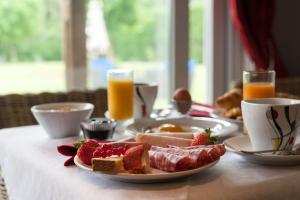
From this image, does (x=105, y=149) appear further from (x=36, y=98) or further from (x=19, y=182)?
(x=36, y=98)

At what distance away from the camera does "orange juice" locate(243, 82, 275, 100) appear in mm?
1336

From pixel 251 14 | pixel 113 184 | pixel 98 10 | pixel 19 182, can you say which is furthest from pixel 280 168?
pixel 251 14

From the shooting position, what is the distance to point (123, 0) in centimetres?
294

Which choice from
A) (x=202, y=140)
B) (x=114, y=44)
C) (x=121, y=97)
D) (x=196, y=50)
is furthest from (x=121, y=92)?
(x=196, y=50)

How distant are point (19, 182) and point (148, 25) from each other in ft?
6.77

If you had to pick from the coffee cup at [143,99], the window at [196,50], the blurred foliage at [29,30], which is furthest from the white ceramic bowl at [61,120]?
the window at [196,50]

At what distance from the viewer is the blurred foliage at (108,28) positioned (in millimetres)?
2654

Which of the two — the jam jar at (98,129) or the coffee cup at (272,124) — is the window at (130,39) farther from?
the coffee cup at (272,124)

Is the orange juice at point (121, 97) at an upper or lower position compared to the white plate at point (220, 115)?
upper

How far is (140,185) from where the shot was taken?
88 cm

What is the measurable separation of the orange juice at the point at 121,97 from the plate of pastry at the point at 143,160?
1.69ft

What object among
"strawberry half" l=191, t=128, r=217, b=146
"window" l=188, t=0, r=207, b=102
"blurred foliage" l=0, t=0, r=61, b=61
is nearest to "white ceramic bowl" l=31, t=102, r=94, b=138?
"strawberry half" l=191, t=128, r=217, b=146

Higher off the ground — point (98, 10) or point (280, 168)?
point (98, 10)

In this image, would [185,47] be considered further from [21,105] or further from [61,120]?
[61,120]
